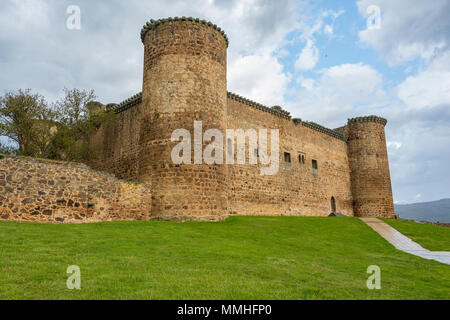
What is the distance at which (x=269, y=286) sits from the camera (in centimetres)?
588

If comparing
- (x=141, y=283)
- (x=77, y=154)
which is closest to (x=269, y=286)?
(x=141, y=283)

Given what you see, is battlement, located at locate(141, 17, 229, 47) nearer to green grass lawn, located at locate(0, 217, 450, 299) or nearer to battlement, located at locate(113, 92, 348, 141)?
battlement, located at locate(113, 92, 348, 141)

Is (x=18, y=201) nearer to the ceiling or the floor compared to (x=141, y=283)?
nearer to the ceiling

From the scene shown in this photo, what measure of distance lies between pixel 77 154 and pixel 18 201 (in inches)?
429

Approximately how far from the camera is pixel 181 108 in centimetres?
1661

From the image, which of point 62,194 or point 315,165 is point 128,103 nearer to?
point 62,194

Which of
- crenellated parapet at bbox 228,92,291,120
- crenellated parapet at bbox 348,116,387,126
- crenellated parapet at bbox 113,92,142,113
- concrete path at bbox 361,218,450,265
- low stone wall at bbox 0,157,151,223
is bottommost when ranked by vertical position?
concrete path at bbox 361,218,450,265

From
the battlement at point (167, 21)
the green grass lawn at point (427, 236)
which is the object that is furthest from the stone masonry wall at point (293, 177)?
the green grass lawn at point (427, 236)

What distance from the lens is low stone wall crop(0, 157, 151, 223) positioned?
11.8 m

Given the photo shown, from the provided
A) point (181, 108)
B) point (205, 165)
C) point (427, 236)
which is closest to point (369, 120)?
point (427, 236)

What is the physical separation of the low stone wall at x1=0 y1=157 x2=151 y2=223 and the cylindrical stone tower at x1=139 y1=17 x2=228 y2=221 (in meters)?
1.58

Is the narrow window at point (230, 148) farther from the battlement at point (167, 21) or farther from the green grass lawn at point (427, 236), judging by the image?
the green grass lawn at point (427, 236)

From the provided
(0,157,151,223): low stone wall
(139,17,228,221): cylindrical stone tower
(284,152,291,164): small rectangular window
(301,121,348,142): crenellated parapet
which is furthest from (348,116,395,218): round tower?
(0,157,151,223): low stone wall

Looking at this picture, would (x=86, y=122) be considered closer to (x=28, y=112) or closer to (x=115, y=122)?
(x=115, y=122)
